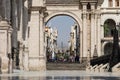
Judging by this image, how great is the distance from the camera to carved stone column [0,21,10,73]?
119ft

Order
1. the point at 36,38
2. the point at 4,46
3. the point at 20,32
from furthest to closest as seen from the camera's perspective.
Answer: the point at 36,38 → the point at 20,32 → the point at 4,46

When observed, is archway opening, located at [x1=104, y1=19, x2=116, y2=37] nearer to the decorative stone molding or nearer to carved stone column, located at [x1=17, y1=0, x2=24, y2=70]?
carved stone column, located at [x1=17, y1=0, x2=24, y2=70]

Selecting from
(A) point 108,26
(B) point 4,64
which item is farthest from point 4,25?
(A) point 108,26

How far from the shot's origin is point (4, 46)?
120 ft

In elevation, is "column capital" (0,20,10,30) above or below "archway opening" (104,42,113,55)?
above

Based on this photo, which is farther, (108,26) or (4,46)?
(108,26)

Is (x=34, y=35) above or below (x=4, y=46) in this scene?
above

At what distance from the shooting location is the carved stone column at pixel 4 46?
36.2 meters

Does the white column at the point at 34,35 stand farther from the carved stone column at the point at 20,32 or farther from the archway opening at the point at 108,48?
the archway opening at the point at 108,48

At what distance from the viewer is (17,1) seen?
49.6 meters

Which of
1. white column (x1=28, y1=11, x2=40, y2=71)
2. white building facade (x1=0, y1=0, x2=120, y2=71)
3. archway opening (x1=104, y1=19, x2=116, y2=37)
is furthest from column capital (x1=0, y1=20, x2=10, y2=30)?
archway opening (x1=104, y1=19, x2=116, y2=37)

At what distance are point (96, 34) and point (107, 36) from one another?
73.5 feet

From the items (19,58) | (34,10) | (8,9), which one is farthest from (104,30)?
(8,9)

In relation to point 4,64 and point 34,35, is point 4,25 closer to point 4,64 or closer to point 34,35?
point 4,64
